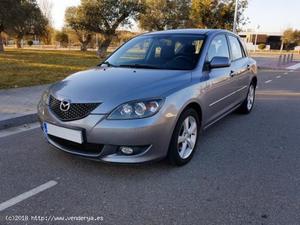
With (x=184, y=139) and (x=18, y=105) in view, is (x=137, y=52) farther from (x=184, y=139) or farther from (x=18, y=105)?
(x=18, y=105)

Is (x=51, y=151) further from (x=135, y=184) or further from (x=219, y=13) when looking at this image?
(x=219, y=13)

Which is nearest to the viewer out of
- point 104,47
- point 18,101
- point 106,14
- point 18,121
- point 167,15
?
point 18,121

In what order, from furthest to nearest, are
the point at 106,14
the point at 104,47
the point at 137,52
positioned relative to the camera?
the point at 104,47
the point at 106,14
the point at 137,52

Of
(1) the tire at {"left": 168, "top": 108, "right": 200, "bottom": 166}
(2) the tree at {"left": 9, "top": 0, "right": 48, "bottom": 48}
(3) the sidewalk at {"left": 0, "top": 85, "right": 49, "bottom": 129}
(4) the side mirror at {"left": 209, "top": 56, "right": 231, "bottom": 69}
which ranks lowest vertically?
(3) the sidewalk at {"left": 0, "top": 85, "right": 49, "bottom": 129}

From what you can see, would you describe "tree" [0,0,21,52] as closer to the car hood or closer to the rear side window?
the rear side window

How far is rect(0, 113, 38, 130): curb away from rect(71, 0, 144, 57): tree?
18.9 metres

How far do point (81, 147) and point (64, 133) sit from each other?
0.25 m

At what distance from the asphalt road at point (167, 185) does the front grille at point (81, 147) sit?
31 cm

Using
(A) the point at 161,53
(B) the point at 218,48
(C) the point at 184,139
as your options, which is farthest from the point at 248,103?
(C) the point at 184,139

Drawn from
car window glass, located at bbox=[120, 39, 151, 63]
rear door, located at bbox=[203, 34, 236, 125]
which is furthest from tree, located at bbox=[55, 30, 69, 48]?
rear door, located at bbox=[203, 34, 236, 125]

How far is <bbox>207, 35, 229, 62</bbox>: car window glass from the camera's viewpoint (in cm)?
449

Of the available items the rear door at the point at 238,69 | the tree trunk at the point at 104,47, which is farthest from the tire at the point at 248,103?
the tree trunk at the point at 104,47

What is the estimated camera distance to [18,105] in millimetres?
6348

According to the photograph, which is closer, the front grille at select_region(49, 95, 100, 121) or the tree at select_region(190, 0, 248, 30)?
the front grille at select_region(49, 95, 100, 121)
